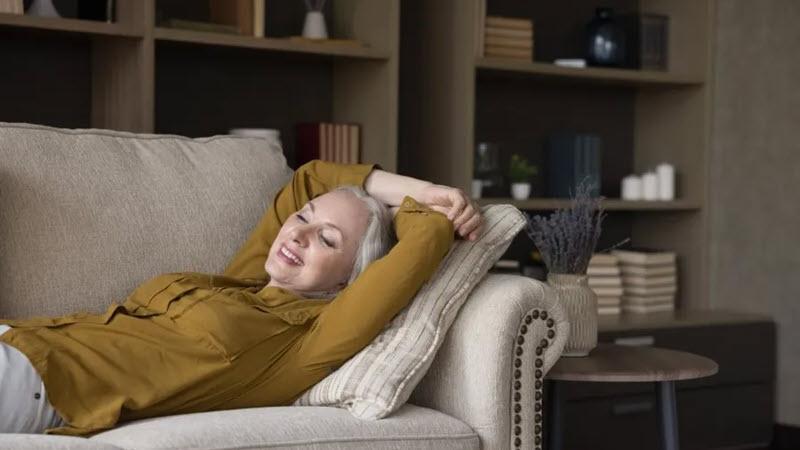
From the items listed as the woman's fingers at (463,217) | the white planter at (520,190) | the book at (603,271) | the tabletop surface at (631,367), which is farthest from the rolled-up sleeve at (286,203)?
the book at (603,271)

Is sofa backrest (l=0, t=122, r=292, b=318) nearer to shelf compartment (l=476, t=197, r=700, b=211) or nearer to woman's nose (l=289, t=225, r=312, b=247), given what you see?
woman's nose (l=289, t=225, r=312, b=247)

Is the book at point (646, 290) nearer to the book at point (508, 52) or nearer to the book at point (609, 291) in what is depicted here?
the book at point (609, 291)

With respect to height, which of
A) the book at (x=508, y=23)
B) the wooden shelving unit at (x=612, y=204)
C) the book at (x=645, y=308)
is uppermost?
the book at (x=508, y=23)

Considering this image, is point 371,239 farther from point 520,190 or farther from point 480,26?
point 520,190

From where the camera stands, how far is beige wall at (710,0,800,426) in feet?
15.4

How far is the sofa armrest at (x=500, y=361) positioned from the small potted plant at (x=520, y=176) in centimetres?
194

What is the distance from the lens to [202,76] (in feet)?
13.6

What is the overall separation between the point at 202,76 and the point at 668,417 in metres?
1.91

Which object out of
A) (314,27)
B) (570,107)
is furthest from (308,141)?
(570,107)

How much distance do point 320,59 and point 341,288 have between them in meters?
1.72

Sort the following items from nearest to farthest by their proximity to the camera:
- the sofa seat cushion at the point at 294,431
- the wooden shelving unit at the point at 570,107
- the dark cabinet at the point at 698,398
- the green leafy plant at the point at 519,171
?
the sofa seat cushion at the point at 294,431 < the dark cabinet at the point at 698,398 < the wooden shelving unit at the point at 570,107 < the green leafy plant at the point at 519,171

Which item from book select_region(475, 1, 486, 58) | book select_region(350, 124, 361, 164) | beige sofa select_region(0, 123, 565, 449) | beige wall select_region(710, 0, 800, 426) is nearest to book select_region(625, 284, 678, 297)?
beige wall select_region(710, 0, 800, 426)

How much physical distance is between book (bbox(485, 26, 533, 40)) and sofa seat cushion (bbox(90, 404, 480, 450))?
2.09m

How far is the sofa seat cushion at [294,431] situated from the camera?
224 cm
